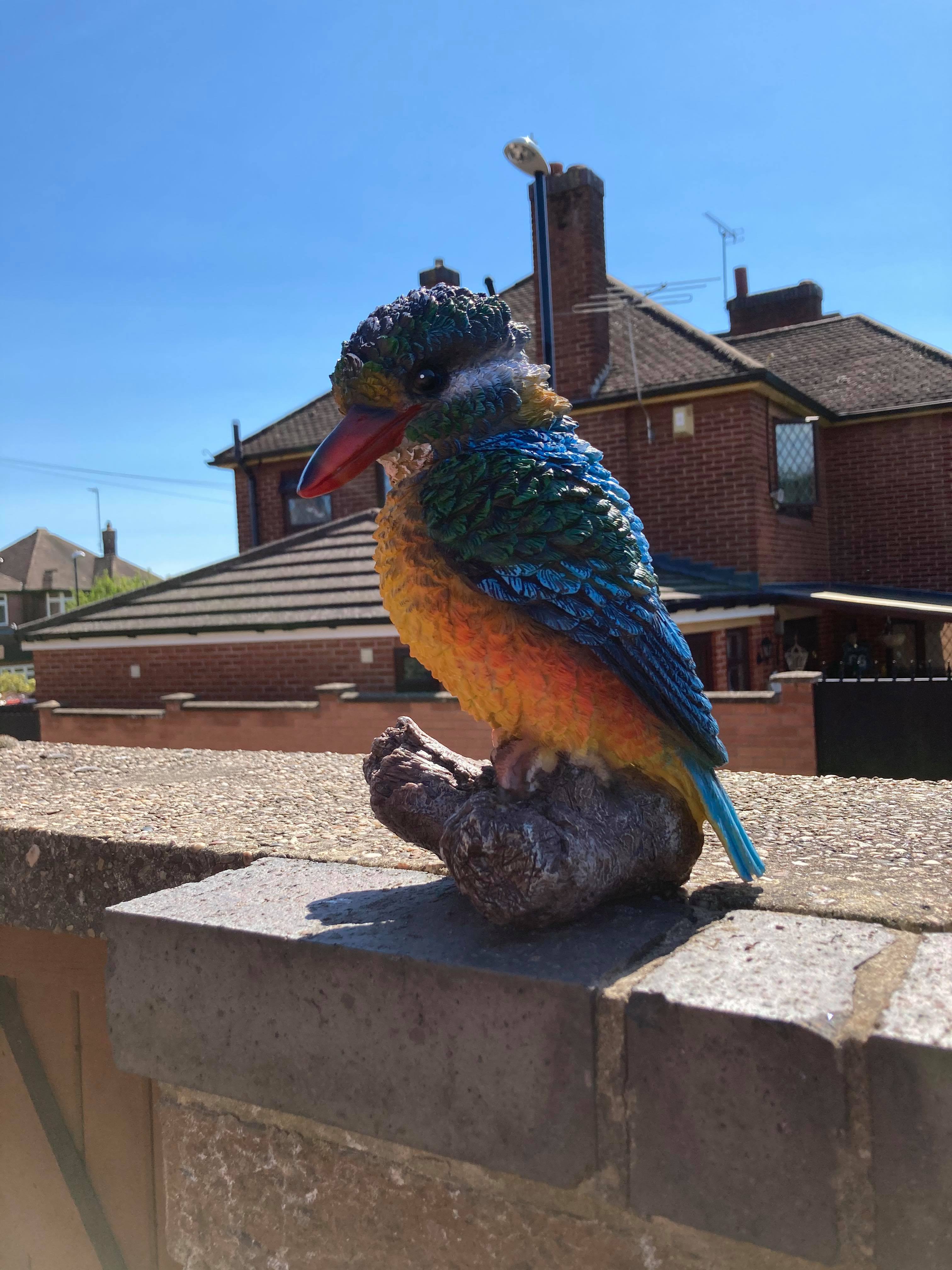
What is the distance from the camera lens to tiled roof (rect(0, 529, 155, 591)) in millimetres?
47312

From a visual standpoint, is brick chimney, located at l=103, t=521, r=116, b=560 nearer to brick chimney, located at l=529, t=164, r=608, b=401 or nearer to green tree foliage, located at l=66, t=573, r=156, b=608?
green tree foliage, located at l=66, t=573, r=156, b=608

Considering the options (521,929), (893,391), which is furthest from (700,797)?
(893,391)

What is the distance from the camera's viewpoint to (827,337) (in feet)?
A: 53.2

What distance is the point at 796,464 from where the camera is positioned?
1296 centimetres

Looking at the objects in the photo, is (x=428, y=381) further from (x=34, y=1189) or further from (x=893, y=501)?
(x=893, y=501)

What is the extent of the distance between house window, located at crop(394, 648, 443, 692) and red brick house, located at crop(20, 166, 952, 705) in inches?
2.4

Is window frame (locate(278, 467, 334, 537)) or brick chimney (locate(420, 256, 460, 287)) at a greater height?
brick chimney (locate(420, 256, 460, 287))

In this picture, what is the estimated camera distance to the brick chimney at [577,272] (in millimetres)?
12969

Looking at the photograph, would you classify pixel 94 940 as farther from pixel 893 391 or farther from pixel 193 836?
pixel 893 391

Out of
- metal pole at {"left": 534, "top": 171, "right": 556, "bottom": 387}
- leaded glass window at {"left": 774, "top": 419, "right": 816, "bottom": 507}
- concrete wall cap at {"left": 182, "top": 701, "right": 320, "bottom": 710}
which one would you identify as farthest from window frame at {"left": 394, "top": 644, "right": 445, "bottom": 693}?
leaded glass window at {"left": 774, "top": 419, "right": 816, "bottom": 507}

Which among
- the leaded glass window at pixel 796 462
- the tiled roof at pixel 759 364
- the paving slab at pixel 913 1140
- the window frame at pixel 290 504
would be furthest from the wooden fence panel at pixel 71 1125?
the window frame at pixel 290 504

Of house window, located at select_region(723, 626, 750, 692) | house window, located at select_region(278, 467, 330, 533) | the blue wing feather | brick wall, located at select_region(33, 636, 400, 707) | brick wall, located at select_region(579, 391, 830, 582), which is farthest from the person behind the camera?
house window, located at select_region(278, 467, 330, 533)

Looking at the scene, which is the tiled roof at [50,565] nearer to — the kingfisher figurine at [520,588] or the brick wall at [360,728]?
the brick wall at [360,728]

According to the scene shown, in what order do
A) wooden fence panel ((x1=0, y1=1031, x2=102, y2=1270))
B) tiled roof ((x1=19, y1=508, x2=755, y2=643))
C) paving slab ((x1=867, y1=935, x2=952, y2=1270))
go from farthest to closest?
tiled roof ((x1=19, y1=508, x2=755, y2=643))
wooden fence panel ((x1=0, y1=1031, x2=102, y2=1270))
paving slab ((x1=867, y1=935, x2=952, y2=1270))
